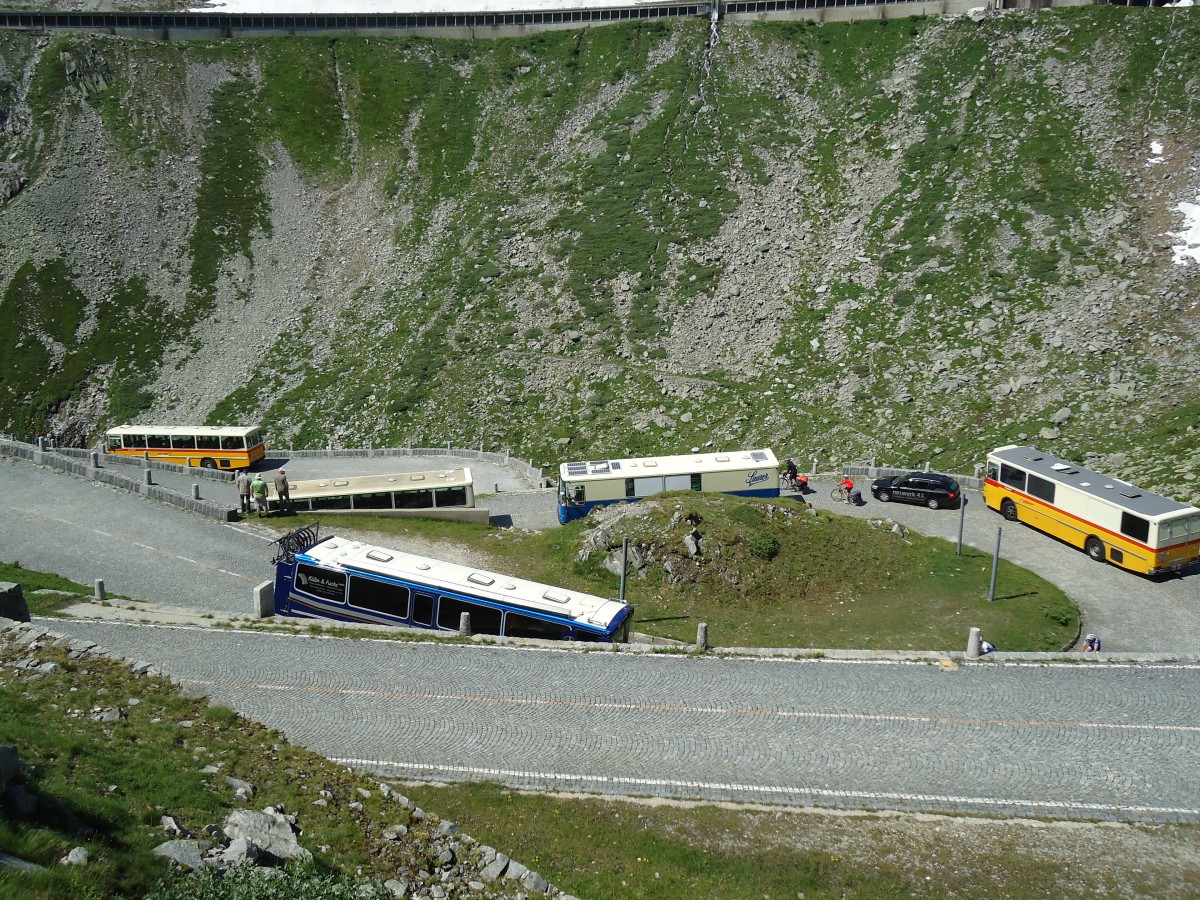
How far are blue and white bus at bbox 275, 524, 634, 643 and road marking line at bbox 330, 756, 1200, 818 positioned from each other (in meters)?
6.63

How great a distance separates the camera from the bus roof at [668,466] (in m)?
44.5

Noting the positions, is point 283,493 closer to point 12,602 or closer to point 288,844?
point 12,602

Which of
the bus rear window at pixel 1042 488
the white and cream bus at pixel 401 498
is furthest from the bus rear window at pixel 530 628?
the bus rear window at pixel 1042 488

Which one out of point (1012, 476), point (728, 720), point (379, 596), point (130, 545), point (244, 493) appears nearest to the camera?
point (728, 720)

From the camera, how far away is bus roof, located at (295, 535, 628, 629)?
26.5 meters

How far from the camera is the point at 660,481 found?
44406mm

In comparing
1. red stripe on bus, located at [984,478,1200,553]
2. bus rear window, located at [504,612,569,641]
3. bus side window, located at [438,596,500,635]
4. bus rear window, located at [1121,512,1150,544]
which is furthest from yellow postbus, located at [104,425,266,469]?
bus rear window, located at [1121,512,1150,544]

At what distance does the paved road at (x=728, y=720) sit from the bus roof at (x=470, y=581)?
1618 millimetres

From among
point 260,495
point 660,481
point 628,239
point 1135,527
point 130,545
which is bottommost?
point 130,545

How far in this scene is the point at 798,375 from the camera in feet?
201

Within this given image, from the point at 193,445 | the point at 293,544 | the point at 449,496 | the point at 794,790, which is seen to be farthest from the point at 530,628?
the point at 193,445

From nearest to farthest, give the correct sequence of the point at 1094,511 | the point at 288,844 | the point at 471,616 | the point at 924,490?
the point at 288,844
the point at 471,616
the point at 1094,511
the point at 924,490

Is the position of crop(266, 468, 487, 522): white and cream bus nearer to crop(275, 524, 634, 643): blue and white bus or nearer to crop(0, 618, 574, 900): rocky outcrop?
crop(275, 524, 634, 643): blue and white bus

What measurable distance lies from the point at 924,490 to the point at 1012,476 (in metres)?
4.39
